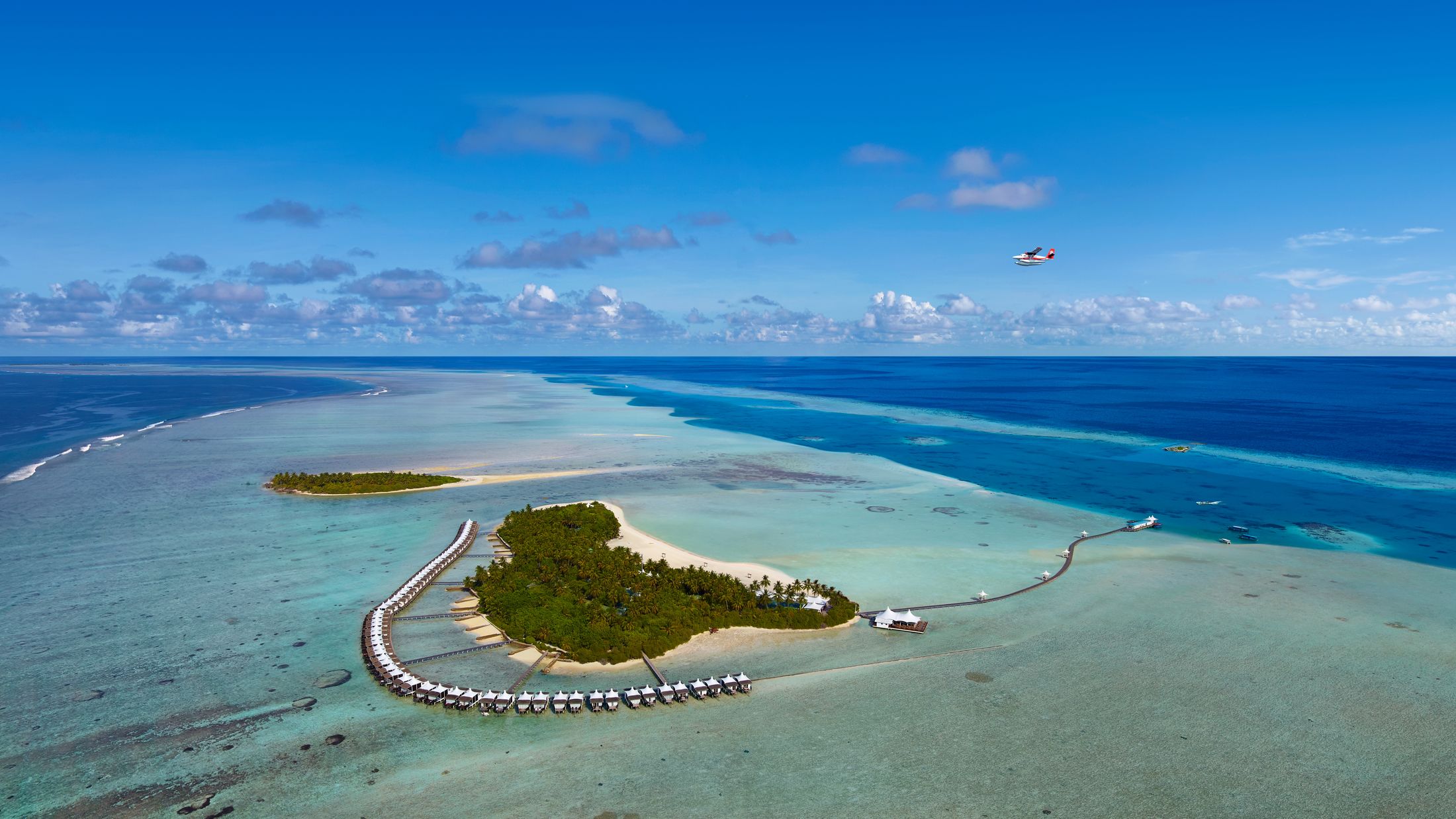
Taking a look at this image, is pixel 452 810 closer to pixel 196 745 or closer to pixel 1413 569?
pixel 196 745

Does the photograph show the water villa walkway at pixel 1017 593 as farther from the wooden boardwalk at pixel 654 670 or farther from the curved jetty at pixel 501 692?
the wooden boardwalk at pixel 654 670

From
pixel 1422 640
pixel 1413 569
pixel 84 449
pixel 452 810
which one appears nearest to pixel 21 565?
pixel 452 810

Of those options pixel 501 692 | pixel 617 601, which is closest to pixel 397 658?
pixel 501 692

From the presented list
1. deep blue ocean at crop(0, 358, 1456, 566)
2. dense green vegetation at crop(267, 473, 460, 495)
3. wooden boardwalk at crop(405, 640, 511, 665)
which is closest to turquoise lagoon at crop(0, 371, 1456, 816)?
wooden boardwalk at crop(405, 640, 511, 665)

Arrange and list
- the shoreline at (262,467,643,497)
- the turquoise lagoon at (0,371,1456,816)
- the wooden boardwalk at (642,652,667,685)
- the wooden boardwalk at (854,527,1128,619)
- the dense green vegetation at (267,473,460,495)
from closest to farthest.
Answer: the turquoise lagoon at (0,371,1456,816) → the wooden boardwalk at (642,652,667,685) → the wooden boardwalk at (854,527,1128,619) → the shoreline at (262,467,643,497) → the dense green vegetation at (267,473,460,495)

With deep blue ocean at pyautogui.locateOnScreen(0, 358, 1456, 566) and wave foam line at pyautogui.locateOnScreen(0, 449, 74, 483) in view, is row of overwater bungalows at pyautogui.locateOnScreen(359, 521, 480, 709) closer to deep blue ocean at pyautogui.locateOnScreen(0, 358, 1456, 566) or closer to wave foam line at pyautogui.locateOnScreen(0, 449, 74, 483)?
deep blue ocean at pyautogui.locateOnScreen(0, 358, 1456, 566)

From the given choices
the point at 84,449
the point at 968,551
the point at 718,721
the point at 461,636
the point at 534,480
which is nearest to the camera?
the point at 718,721
